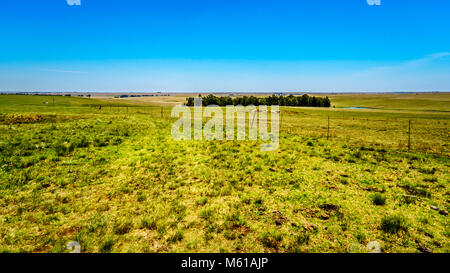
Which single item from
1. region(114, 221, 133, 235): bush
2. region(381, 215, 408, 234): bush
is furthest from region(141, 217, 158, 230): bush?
region(381, 215, 408, 234): bush

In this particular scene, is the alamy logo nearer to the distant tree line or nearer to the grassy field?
the grassy field

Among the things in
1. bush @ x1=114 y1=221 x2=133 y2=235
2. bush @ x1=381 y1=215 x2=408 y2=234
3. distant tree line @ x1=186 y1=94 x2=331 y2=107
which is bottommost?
bush @ x1=381 y1=215 x2=408 y2=234

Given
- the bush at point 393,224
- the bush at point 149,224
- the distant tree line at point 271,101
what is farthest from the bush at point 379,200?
the distant tree line at point 271,101

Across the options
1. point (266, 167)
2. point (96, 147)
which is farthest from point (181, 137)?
point (266, 167)

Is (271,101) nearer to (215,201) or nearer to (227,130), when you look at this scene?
(227,130)

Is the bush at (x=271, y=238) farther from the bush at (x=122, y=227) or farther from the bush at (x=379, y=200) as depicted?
the bush at (x=379, y=200)

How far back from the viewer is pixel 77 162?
998cm

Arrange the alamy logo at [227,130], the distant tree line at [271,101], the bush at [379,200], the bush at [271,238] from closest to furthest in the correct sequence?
the bush at [271,238]
the bush at [379,200]
the alamy logo at [227,130]
the distant tree line at [271,101]

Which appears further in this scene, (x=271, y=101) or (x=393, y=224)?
(x=271, y=101)

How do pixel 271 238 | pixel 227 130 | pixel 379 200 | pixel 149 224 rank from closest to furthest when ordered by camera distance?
pixel 271 238 → pixel 149 224 → pixel 379 200 → pixel 227 130

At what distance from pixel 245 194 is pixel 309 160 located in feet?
19.8

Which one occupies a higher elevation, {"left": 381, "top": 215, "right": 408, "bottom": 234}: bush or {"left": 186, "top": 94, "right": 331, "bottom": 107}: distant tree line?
{"left": 186, "top": 94, "right": 331, "bottom": 107}: distant tree line

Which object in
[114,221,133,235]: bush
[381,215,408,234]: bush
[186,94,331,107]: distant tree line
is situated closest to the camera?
[114,221,133,235]: bush

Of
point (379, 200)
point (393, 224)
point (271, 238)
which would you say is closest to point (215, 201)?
point (271, 238)
